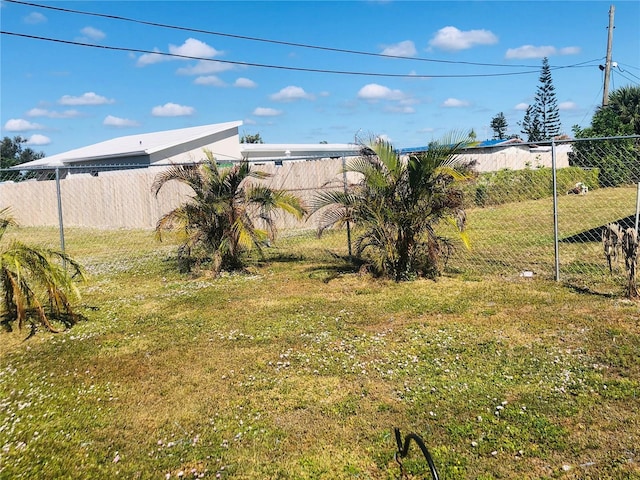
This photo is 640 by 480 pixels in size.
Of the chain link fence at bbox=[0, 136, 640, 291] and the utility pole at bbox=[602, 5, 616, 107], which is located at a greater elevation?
the utility pole at bbox=[602, 5, 616, 107]

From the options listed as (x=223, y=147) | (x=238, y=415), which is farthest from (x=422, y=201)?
(x=223, y=147)

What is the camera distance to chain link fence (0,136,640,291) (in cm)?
786

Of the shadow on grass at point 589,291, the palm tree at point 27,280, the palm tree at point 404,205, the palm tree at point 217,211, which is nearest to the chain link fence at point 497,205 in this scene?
the shadow on grass at point 589,291

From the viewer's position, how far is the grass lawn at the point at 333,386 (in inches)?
120

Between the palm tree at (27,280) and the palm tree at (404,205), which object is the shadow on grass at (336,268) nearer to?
the palm tree at (404,205)

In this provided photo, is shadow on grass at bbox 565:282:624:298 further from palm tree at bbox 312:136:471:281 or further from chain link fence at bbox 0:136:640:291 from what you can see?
palm tree at bbox 312:136:471:281

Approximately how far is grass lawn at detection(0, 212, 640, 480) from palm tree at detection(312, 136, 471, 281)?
65 cm

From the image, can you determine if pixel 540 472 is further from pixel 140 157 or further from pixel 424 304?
pixel 140 157

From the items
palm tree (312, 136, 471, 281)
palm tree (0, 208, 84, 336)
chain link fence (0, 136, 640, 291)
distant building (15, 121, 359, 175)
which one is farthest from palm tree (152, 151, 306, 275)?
distant building (15, 121, 359, 175)

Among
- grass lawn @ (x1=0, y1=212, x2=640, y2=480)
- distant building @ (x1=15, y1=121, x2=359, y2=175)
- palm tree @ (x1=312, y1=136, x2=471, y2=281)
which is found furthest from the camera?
distant building @ (x1=15, y1=121, x2=359, y2=175)

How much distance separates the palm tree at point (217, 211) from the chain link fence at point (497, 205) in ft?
4.22

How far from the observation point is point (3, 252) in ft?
18.2

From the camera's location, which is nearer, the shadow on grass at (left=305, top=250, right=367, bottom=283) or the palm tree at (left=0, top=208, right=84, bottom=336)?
the palm tree at (left=0, top=208, right=84, bottom=336)

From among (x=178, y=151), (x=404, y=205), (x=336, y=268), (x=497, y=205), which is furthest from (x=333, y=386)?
(x=178, y=151)
